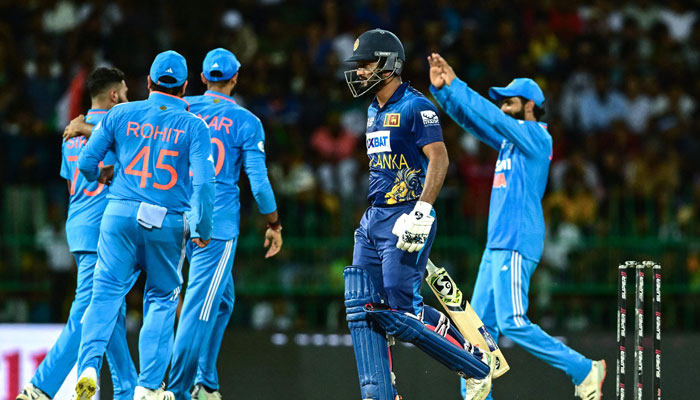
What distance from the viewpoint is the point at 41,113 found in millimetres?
14102

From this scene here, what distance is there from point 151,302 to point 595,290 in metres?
5.79

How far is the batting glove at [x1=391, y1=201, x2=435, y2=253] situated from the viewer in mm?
6715

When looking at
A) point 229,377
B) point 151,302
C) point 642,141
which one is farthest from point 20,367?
point 642,141

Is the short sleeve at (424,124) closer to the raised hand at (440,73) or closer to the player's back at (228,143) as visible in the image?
the raised hand at (440,73)

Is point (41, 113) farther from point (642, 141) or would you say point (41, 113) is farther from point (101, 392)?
point (642, 141)

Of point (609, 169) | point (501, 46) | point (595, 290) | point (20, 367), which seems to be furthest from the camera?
point (501, 46)

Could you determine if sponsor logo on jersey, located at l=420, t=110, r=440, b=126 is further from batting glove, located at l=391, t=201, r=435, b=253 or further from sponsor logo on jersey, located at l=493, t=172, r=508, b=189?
sponsor logo on jersey, located at l=493, t=172, r=508, b=189

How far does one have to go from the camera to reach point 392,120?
7109 millimetres

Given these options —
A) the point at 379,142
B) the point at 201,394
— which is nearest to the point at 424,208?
the point at 379,142

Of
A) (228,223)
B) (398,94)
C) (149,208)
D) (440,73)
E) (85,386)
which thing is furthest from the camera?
(228,223)

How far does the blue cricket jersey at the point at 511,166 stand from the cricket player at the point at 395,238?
958 millimetres

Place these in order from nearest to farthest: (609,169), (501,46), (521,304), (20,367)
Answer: (521,304) < (20,367) < (609,169) < (501,46)

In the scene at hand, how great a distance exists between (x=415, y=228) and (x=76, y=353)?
3.03m

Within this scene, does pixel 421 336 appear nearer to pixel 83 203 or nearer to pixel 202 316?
pixel 202 316
